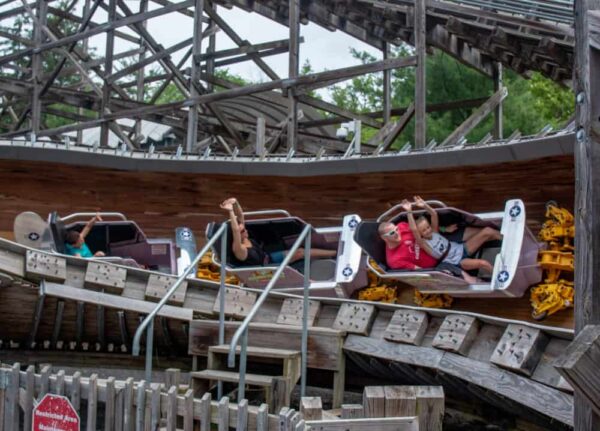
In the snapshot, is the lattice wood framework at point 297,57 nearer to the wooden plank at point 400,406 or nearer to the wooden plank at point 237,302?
the wooden plank at point 237,302

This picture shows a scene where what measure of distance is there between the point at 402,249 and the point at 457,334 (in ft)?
7.60

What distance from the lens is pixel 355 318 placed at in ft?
25.7

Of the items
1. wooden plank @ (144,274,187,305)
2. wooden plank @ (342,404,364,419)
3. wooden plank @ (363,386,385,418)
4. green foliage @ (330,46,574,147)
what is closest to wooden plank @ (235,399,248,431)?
wooden plank @ (342,404,364,419)

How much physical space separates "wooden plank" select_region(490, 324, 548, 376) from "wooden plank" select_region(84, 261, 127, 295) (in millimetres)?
3646

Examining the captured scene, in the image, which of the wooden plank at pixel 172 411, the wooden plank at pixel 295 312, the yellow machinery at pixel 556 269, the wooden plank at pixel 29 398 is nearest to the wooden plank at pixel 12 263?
the wooden plank at pixel 295 312

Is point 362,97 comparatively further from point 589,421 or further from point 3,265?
point 589,421

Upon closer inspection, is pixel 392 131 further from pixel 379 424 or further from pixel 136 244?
pixel 379 424

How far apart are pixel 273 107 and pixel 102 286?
15065 millimetres

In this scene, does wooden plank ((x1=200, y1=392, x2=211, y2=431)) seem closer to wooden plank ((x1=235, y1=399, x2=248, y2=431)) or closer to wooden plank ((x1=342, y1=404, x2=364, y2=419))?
wooden plank ((x1=235, y1=399, x2=248, y2=431))

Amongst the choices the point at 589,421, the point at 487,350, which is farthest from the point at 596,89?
the point at 487,350

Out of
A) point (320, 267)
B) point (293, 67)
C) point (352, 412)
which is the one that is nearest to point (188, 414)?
point (352, 412)

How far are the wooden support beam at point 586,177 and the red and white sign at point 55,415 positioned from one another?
3.05m

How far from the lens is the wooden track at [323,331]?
645cm

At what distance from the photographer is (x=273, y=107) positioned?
23500mm
